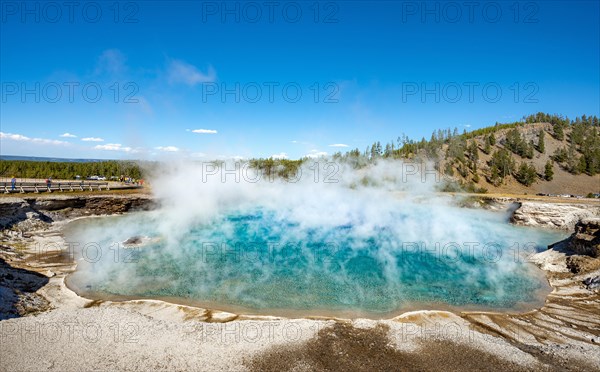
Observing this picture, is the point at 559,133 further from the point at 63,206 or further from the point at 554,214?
the point at 63,206

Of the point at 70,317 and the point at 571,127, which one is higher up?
the point at 571,127

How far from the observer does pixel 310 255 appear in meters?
21.7

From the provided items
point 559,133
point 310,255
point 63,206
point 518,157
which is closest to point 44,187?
point 63,206

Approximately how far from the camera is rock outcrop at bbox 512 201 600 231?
116ft

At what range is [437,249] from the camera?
23844 millimetres

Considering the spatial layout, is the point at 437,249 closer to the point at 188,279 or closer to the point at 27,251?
the point at 188,279

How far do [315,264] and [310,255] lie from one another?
1765 millimetres

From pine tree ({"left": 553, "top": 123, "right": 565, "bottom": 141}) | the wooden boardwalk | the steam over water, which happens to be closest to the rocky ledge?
the wooden boardwalk

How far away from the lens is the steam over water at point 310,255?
15.5 metres

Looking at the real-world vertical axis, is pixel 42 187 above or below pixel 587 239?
above

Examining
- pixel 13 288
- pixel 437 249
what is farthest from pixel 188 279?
pixel 437 249

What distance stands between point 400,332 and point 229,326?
6625 mm

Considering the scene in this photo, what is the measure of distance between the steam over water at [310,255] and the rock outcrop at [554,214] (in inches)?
94.6

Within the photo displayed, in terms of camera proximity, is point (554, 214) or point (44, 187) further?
point (554, 214)
